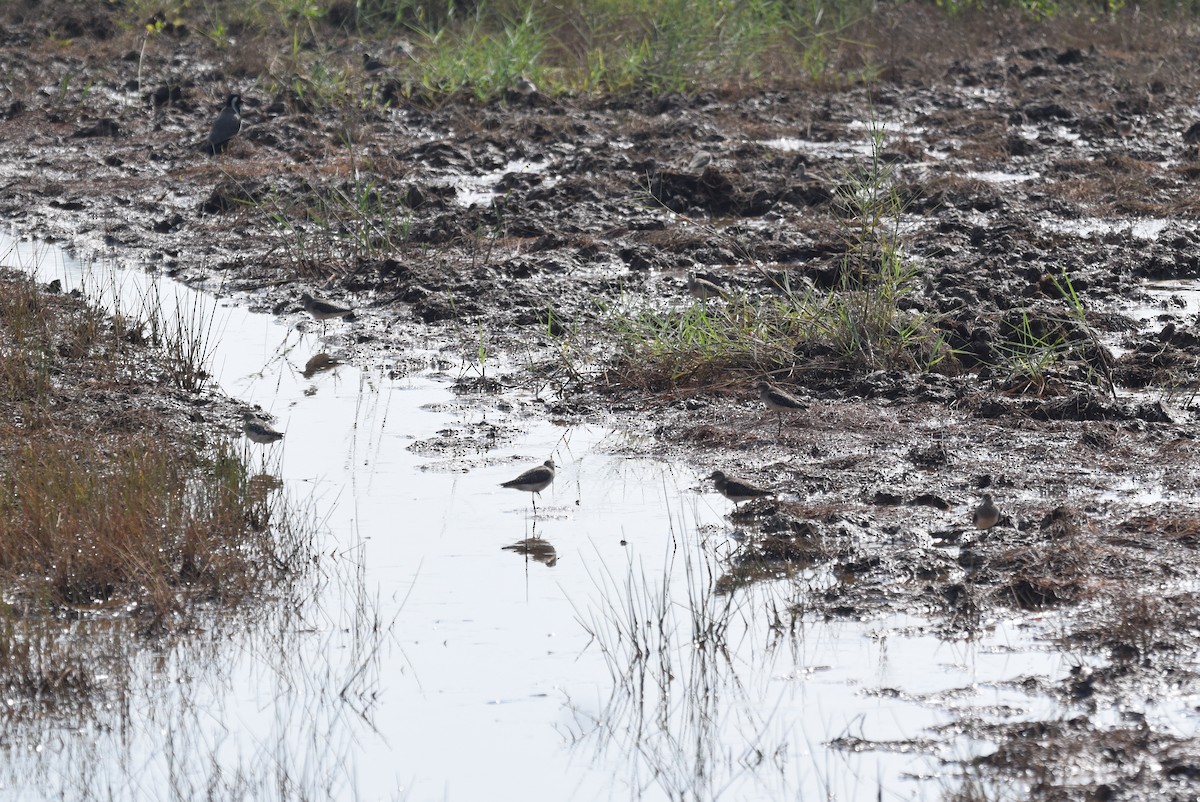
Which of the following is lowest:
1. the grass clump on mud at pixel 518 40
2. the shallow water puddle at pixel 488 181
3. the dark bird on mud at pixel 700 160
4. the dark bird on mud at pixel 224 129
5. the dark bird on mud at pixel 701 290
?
the dark bird on mud at pixel 701 290

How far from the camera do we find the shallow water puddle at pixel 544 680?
3535mm

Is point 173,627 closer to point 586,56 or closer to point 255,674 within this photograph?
point 255,674

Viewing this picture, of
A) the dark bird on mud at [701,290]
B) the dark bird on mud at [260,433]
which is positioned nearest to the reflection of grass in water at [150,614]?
the dark bird on mud at [260,433]

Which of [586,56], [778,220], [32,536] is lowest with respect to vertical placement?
[32,536]

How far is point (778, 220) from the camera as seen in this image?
9.66m

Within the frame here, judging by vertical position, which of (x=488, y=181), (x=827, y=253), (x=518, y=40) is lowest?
(x=827, y=253)

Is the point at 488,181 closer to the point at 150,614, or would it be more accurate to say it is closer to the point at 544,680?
the point at 150,614

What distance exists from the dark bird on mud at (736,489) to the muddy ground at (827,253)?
0.41ft

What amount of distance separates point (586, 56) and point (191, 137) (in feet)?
13.4

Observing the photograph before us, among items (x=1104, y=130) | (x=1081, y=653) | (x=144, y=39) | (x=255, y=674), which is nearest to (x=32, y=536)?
(x=255, y=674)

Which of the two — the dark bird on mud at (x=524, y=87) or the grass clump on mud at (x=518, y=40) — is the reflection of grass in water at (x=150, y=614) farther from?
the grass clump on mud at (x=518, y=40)

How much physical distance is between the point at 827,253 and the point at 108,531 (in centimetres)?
485

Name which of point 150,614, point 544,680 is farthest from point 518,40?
point 544,680

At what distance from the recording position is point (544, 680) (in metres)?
4.01
